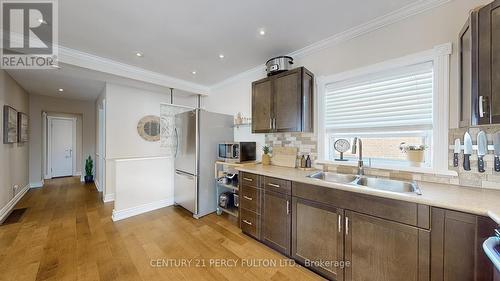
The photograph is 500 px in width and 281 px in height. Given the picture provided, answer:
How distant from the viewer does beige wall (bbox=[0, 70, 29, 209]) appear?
9.91 ft

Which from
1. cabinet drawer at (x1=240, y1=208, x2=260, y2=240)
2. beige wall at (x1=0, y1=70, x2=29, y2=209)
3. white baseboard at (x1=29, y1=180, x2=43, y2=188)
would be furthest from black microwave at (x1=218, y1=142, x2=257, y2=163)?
white baseboard at (x1=29, y1=180, x2=43, y2=188)

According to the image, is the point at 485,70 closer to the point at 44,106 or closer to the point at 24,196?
the point at 24,196

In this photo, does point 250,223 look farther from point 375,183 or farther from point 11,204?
point 11,204

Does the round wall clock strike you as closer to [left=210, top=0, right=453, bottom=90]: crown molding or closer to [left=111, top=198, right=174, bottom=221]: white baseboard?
[left=111, top=198, right=174, bottom=221]: white baseboard

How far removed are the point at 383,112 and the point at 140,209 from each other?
3887 mm

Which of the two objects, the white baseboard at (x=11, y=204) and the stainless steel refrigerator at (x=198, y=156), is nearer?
the white baseboard at (x=11, y=204)

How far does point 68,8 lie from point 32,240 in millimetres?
2756

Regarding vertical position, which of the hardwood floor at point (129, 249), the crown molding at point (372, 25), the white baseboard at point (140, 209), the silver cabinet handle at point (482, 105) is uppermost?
the crown molding at point (372, 25)

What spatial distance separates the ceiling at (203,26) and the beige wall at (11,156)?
1.93 metres

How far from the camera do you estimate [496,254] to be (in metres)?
0.82

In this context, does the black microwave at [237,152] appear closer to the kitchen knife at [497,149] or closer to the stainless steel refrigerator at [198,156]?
the stainless steel refrigerator at [198,156]

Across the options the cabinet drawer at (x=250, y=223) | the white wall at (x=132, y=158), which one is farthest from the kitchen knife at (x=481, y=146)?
the white wall at (x=132, y=158)

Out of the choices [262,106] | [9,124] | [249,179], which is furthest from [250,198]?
[9,124]

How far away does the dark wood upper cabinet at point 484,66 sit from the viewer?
1.19 m
